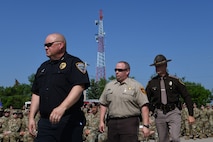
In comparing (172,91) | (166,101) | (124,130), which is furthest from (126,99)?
(172,91)

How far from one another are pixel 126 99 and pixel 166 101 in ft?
3.01

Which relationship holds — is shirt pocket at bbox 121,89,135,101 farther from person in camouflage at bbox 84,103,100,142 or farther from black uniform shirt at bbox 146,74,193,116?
person in camouflage at bbox 84,103,100,142

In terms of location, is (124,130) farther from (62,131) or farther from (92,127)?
(92,127)

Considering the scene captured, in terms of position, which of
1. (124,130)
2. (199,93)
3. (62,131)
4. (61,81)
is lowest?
(62,131)

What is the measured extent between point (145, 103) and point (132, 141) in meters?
0.66

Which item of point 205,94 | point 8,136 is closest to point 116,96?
point 8,136

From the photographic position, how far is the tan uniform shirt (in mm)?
6535

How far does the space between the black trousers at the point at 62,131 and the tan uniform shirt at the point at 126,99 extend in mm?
2112

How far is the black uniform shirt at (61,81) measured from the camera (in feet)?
14.4

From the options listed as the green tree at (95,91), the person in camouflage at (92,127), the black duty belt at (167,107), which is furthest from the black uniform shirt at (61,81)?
the green tree at (95,91)

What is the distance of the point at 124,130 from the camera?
6523 mm

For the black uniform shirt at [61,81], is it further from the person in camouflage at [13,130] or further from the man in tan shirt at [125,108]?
the person in camouflage at [13,130]

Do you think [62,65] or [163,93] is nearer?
[62,65]

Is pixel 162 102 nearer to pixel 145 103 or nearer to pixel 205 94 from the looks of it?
pixel 145 103
